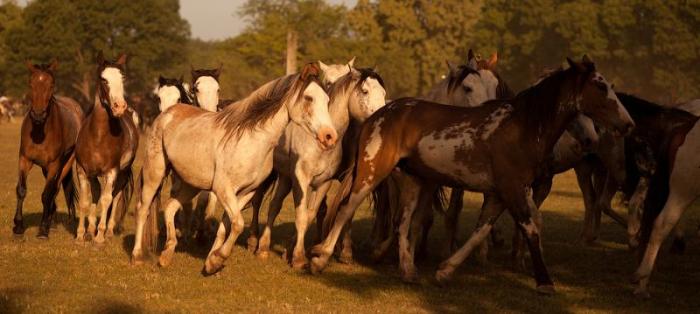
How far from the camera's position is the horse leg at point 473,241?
32.5ft

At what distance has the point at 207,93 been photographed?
524 inches

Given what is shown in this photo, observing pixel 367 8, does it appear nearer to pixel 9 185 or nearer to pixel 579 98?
pixel 9 185

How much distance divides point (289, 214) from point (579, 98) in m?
9.36

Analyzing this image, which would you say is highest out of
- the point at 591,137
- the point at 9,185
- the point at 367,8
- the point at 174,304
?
the point at 367,8

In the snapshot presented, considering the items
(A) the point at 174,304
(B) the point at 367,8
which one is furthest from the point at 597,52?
(A) the point at 174,304

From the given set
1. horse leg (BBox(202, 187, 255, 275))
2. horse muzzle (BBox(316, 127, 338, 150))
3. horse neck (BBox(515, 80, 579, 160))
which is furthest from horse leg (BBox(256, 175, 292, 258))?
horse neck (BBox(515, 80, 579, 160))

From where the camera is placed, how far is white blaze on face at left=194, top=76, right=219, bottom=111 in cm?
1326

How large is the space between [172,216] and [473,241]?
3548 millimetres

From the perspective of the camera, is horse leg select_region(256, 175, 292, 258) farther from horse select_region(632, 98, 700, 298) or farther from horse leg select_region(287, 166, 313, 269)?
horse select_region(632, 98, 700, 298)

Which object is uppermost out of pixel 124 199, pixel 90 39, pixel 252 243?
pixel 90 39

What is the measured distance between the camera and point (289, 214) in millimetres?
17859

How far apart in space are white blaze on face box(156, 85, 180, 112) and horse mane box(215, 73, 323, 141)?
11.1 feet

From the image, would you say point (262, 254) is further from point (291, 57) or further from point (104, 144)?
point (291, 57)

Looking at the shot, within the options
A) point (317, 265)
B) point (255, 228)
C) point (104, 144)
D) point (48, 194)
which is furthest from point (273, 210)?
point (48, 194)
